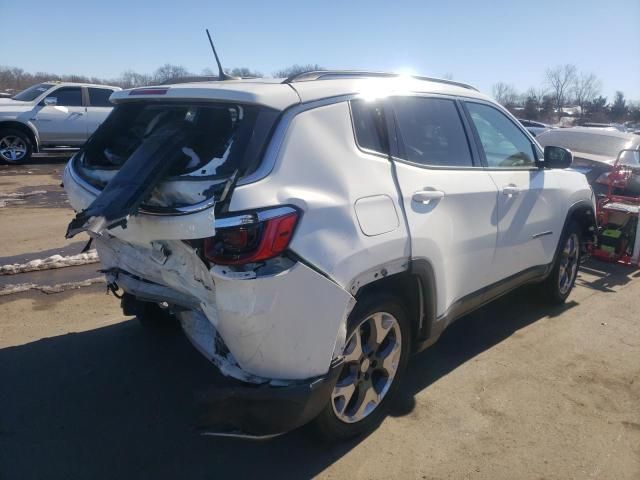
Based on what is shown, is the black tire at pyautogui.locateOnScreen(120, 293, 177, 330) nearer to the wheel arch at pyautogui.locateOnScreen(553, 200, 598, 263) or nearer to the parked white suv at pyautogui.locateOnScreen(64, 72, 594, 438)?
the parked white suv at pyautogui.locateOnScreen(64, 72, 594, 438)

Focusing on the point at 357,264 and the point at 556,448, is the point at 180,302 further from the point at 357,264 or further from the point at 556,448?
the point at 556,448

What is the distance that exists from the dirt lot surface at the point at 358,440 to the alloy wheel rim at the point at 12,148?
9.87 m

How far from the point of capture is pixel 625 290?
5.74 meters

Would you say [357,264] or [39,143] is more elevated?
[357,264]

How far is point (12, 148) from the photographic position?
12867mm

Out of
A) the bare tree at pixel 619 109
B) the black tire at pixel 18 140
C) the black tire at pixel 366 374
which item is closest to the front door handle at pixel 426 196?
the black tire at pixel 366 374

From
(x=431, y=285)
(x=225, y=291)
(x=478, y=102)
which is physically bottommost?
(x=431, y=285)

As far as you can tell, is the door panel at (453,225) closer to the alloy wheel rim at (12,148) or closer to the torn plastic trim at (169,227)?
the torn plastic trim at (169,227)

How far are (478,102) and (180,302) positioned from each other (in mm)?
2637

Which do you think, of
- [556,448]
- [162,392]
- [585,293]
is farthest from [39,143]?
[556,448]

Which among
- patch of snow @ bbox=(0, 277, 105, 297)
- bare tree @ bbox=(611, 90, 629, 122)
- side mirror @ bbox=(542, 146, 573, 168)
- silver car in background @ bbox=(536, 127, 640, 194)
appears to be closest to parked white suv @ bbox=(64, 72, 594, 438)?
side mirror @ bbox=(542, 146, 573, 168)

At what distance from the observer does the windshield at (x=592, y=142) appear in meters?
8.17

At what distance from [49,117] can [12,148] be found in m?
1.20

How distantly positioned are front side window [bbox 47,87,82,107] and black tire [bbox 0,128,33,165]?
4.28ft
